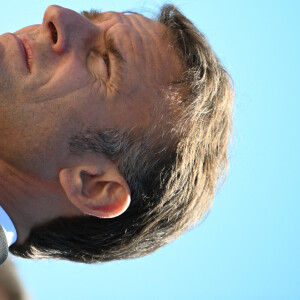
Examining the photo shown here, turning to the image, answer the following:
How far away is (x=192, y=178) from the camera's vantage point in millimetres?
2150

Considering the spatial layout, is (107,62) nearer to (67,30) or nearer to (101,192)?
(67,30)

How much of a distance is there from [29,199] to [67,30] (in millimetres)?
607

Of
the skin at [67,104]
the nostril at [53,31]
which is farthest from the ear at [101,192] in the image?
the nostril at [53,31]

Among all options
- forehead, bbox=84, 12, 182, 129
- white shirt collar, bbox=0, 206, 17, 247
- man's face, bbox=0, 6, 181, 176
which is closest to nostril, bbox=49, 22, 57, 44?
man's face, bbox=0, 6, 181, 176

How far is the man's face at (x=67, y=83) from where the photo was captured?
6.18 feet

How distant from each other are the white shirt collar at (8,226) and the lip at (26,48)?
1.69ft

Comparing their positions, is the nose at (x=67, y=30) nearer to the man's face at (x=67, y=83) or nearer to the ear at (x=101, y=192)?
the man's face at (x=67, y=83)

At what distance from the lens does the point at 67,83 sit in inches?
74.6

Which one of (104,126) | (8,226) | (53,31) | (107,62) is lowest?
(8,226)

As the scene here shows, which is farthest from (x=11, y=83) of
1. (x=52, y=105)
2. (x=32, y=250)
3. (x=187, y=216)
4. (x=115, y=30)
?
(x=187, y=216)

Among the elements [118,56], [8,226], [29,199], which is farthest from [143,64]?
[8,226]

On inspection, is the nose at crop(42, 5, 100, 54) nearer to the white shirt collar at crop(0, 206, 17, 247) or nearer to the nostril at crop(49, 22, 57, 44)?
the nostril at crop(49, 22, 57, 44)

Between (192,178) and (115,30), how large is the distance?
62 cm

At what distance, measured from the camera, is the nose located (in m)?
1.93
